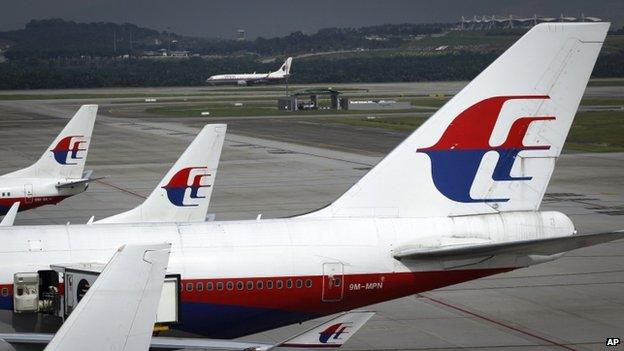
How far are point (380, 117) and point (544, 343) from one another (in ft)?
270

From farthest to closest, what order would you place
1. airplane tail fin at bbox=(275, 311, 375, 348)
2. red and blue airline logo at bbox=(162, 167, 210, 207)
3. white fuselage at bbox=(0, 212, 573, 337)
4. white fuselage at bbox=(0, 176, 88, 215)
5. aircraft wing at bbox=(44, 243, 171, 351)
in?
white fuselage at bbox=(0, 176, 88, 215)
red and blue airline logo at bbox=(162, 167, 210, 207)
white fuselage at bbox=(0, 212, 573, 337)
airplane tail fin at bbox=(275, 311, 375, 348)
aircraft wing at bbox=(44, 243, 171, 351)

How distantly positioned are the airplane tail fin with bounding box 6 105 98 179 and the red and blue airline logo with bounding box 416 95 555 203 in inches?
807

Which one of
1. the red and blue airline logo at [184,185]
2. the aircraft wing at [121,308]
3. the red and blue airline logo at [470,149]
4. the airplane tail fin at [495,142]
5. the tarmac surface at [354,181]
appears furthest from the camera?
the red and blue airline logo at [184,185]

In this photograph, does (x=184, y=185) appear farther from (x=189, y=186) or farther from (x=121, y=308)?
(x=121, y=308)

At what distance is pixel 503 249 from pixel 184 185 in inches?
448

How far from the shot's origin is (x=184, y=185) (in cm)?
2775

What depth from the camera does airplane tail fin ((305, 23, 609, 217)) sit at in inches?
770

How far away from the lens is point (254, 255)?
60.5 ft

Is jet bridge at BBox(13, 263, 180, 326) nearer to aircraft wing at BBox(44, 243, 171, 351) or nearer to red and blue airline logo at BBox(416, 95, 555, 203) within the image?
red and blue airline logo at BBox(416, 95, 555, 203)

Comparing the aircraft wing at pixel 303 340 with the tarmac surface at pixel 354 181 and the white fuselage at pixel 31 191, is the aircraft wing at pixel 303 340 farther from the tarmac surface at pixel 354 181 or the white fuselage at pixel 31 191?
the white fuselage at pixel 31 191

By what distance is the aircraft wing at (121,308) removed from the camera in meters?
9.75

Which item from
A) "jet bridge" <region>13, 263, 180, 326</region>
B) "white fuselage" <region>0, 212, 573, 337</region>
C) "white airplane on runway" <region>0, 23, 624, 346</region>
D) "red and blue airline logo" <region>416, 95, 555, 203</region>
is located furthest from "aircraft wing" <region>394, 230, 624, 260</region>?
"jet bridge" <region>13, 263, 180, 326</region>

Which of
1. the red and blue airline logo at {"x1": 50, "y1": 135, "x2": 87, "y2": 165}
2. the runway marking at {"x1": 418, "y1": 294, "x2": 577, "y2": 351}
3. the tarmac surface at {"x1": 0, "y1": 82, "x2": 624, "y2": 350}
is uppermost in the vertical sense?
the red and blue airline logo at {"x1": 50, "y1": 135, "x2": 87, "y2": 165}

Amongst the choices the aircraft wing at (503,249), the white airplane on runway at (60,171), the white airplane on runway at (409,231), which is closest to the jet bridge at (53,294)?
the white airplane on runway at (409,231)
